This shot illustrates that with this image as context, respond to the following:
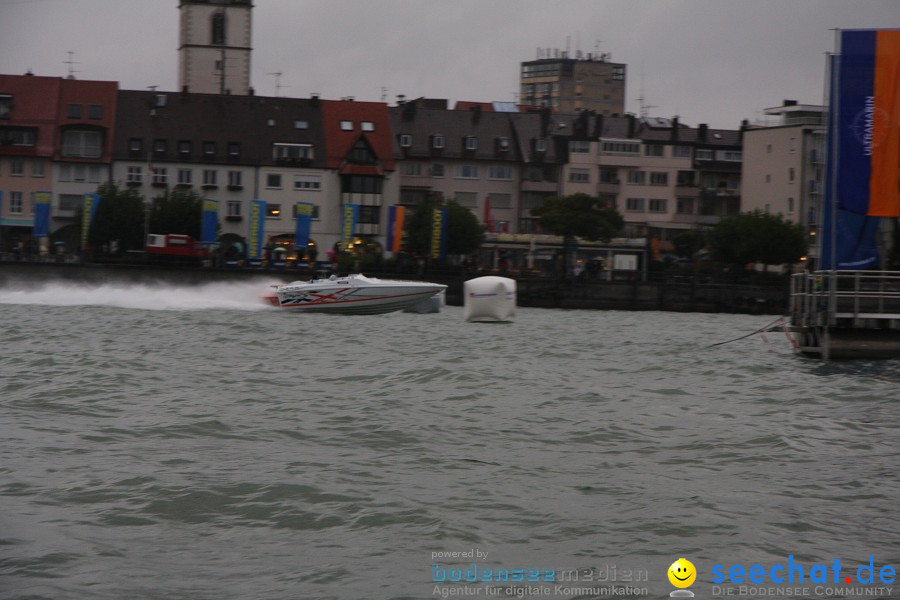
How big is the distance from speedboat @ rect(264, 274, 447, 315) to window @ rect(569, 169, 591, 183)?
54.5m

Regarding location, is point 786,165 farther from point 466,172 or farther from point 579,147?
point 466,172

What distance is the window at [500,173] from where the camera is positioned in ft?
301

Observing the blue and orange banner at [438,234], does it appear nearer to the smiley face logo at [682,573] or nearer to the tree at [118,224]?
the tree at [118,224]

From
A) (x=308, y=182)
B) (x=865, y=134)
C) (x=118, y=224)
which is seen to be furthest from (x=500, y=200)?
(x=865, y=134)

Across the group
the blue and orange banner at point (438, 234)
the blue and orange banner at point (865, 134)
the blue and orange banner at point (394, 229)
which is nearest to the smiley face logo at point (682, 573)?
the blue and orange banner at point (865, 134)

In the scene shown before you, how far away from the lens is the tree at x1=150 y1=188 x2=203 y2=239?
73.7 m

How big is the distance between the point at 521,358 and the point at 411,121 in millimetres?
68116

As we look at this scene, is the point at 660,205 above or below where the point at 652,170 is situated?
below

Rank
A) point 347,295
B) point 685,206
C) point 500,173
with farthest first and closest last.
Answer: point 685,206, point 500,173, point 347,295

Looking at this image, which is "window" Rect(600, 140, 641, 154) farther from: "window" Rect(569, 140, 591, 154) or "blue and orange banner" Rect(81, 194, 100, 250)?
"blue and orange banner" Rect(81, 194, 100, 250)

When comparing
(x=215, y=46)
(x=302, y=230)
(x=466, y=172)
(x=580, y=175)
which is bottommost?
(x=302, y=230)

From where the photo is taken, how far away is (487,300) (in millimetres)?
40812

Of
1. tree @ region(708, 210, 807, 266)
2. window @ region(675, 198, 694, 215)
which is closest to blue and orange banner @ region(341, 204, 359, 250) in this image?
tree @ region(708, 210, 807, 266)

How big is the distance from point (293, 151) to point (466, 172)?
47.9 feet
